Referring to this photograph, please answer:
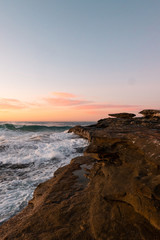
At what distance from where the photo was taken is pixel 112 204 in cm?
224

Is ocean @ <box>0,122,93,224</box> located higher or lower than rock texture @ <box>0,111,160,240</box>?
lower

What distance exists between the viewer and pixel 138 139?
2.53 m

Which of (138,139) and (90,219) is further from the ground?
(138,139)

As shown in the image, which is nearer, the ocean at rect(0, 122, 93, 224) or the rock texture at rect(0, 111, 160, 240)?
the rock texture at rect(0, 111, 160, 240)

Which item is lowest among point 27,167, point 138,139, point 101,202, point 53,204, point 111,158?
point 27,167

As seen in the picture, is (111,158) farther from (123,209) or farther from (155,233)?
(155,233)

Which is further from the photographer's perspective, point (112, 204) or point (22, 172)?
point (22, 172)

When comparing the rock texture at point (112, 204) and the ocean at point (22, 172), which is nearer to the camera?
the rock texture at point (112, 204)

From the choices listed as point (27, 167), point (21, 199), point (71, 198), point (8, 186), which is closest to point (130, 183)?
point (71, 198)

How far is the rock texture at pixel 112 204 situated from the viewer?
182 cm

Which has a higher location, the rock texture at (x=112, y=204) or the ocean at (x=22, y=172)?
the rock texture at (x=112, y=204)

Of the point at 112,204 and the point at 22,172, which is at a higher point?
the point at 112,204

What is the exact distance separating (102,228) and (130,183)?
75 cm

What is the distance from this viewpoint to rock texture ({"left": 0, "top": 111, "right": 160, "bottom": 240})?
182cm
